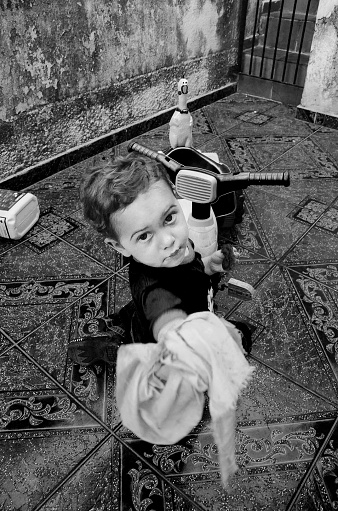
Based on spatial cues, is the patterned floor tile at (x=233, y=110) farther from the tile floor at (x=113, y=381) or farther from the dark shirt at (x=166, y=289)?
the dark shirt at (x=166, y=289)

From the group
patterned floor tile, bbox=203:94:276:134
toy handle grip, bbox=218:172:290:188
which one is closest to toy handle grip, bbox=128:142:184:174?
toy handle grip, bbox=218:172:290:188

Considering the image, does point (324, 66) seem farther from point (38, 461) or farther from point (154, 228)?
point (38, 461)

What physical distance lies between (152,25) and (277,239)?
178 centimetres

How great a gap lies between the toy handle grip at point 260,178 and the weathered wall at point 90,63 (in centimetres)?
152

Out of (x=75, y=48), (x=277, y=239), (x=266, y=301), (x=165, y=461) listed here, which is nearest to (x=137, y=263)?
(x=165, y=461)

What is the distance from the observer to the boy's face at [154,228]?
2.98 ft

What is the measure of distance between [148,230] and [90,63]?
1992 mm

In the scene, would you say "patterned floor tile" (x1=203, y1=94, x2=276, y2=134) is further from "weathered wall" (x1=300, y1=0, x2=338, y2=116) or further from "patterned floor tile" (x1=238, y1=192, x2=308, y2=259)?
"patterned floor tile" (x1=238, y1=192, x2=308, y2=259)

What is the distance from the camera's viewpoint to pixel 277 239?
2.00m

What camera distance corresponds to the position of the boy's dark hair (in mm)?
915

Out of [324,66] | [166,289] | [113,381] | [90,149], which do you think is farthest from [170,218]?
[324,66]

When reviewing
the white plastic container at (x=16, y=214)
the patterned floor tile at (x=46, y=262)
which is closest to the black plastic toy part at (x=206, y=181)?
the patterned floor tile at (x=46, y=262)

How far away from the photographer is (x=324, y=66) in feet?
9.71

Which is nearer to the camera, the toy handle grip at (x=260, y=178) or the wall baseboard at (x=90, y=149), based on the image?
the toy handle grip at (x=260, y=178)
